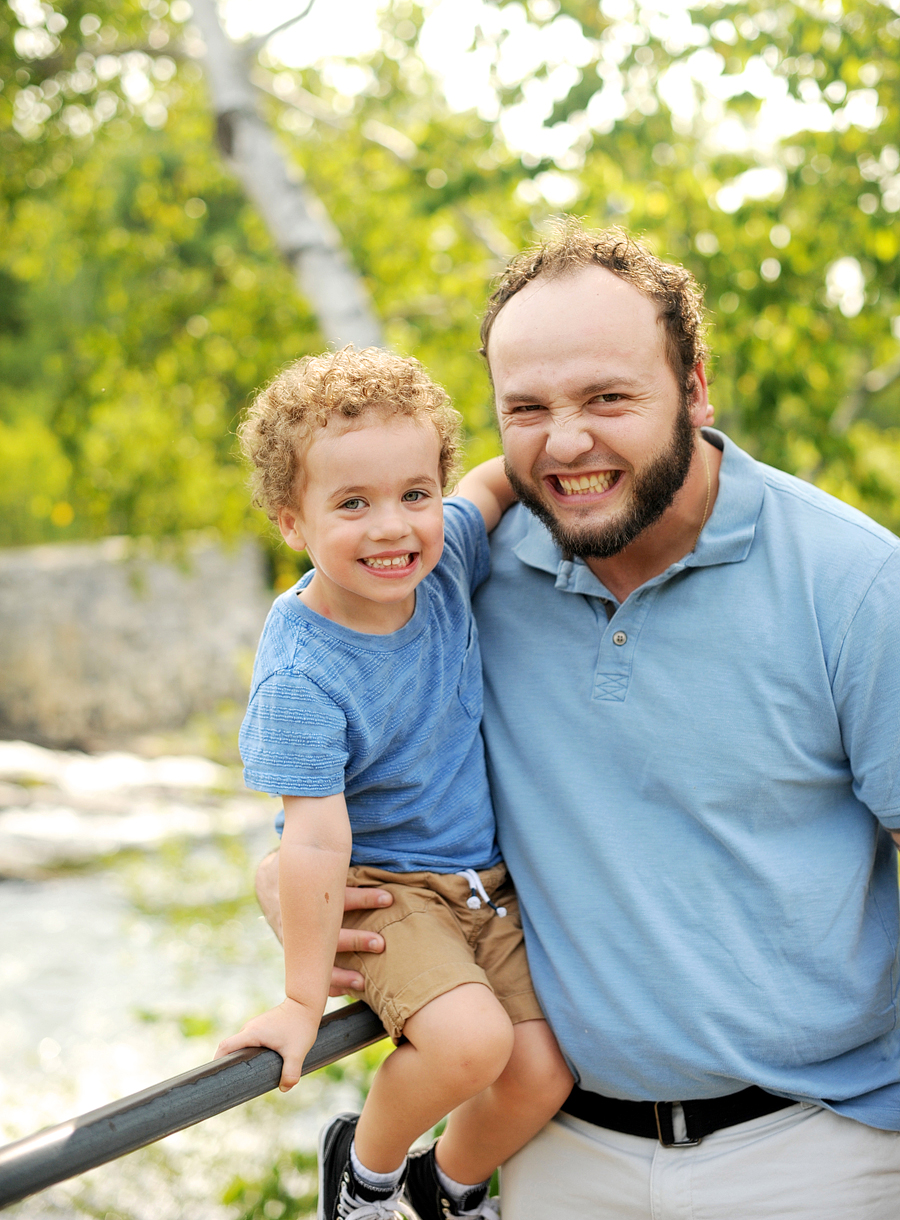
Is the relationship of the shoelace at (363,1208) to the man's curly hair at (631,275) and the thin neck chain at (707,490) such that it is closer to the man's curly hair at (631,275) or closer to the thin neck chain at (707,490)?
the thin neck chain at (707,490)

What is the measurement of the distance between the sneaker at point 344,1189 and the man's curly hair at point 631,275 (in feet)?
3.69

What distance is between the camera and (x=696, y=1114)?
1.49m

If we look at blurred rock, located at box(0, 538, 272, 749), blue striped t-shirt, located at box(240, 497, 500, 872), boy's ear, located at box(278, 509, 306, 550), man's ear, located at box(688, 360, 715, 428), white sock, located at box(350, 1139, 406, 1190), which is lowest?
blurred rock, located at box(0, 538, 272, 749)

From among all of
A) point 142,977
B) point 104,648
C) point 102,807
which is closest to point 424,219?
point 142,977

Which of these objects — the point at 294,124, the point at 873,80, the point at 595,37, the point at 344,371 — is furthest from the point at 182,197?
the point at 344,371

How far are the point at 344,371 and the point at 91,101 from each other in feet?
12.6

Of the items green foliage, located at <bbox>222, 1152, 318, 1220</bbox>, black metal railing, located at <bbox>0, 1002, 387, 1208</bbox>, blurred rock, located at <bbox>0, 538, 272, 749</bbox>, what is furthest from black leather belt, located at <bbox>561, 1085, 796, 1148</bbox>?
blurred rock, located at <bbox>0, 538, 272, 749</bbox>

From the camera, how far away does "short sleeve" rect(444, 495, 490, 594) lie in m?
1.67

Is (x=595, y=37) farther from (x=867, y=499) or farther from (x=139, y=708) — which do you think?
(x=139, y=708)

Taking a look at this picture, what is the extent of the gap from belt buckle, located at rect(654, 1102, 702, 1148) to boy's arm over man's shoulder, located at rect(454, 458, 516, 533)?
86 cm

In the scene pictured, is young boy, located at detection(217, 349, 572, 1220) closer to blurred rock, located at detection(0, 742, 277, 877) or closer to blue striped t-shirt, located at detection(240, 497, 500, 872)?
blue striped t-shirt, located at detection(240, 497, 500, 872)

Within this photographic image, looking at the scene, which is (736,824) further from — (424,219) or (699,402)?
(424,219)

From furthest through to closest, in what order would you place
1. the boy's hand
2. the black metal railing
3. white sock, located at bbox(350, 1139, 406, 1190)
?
white sock, located at bbox(350, 1139, 406, 1190), the boy's hand, the black metal railing

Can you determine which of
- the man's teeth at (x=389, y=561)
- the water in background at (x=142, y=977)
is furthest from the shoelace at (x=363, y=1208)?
the water in background at (x=142, y=977)
